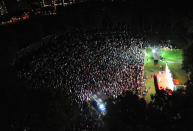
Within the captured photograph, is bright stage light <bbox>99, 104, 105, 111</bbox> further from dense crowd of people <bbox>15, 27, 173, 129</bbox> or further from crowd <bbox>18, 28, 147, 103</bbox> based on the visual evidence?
crowd <bbox>18, 28, 147, 103</bbox>

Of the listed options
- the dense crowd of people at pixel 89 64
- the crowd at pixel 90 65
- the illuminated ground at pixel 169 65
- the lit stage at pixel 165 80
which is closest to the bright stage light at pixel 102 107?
the dense crowd of people at pixel 89 64

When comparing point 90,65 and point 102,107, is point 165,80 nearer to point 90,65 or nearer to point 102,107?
point 102,107

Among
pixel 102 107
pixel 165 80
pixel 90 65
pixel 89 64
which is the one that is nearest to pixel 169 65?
pixel 165 80

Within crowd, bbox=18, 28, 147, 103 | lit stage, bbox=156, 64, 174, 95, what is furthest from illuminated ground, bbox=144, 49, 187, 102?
crowd, bbox=18, 28, 147, 103

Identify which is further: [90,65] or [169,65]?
[90,65]

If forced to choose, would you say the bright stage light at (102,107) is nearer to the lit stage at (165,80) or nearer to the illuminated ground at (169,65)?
the illuminated ground at (169,65)

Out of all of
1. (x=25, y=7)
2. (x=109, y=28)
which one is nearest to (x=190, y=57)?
(x=109, y=28)

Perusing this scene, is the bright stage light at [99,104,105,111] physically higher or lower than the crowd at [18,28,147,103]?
lower

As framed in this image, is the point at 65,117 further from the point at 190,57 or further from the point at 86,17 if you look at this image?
the point at 86,17
